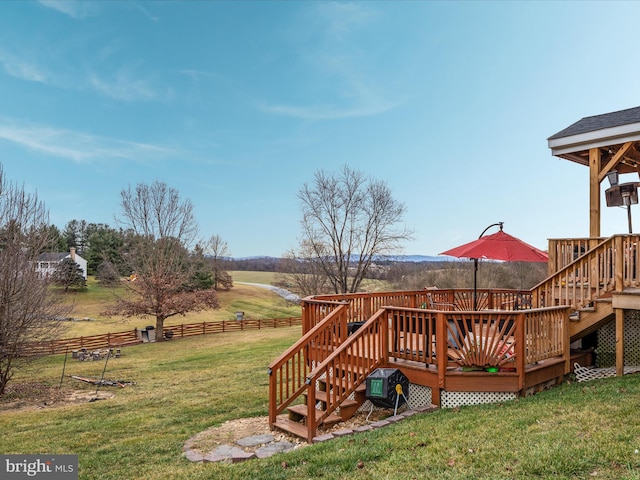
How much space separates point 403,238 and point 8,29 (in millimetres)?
22072

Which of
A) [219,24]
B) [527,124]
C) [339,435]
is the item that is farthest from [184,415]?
[219,24]

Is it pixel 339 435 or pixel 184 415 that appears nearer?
pixel 339 435

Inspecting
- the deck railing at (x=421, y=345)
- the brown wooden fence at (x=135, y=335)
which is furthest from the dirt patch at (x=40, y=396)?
the deck railing at (x=421, y=345)

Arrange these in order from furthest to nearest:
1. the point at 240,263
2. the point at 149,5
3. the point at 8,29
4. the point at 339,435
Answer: the point at 240,263 → the point at 149,5 → the point at 8,29 → the point at 339,435

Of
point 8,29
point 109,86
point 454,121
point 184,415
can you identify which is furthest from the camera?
point 109,86

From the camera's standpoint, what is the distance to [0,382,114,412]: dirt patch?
10234 millimetres

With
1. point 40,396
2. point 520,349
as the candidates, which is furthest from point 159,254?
point 520,349

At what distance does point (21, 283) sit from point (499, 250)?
11999 millimetres

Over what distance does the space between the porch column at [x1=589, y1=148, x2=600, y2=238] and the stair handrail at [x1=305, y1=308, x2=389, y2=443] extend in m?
5.36

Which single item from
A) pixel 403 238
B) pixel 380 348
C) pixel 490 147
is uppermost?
pixel 490 147

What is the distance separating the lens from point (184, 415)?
755 centimetres

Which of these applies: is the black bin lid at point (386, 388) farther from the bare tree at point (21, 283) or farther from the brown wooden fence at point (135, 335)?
the brown wooden fence at point (135, 335)

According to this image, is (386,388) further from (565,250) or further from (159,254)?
(159,254)

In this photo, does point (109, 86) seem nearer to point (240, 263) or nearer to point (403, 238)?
point (403, 238)
